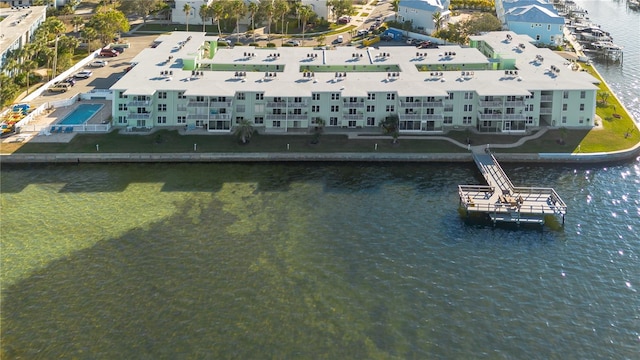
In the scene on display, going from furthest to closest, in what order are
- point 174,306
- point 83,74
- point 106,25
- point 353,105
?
point 106,25
point 83,74
point 353,105
point 174,306

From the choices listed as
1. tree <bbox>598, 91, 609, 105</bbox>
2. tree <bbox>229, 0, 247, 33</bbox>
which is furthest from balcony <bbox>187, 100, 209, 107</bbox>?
tree <bbox>598, 91, 609, 105</bbox>

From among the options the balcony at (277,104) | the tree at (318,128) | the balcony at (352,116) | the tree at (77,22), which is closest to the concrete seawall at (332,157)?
the tree at (318,128)

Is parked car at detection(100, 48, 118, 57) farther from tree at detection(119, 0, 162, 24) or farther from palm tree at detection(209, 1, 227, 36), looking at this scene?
tree at detection(119, 0, 162, 24)

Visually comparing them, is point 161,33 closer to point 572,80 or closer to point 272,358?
point 572,80

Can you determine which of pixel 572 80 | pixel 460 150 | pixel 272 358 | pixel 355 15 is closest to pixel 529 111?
pixel 572 80

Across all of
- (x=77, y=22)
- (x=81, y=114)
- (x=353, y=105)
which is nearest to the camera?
(x=353, y=105)

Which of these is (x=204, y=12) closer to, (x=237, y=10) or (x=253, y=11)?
(x=237, y=10)

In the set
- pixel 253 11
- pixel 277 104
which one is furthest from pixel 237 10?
pixel 277 104
